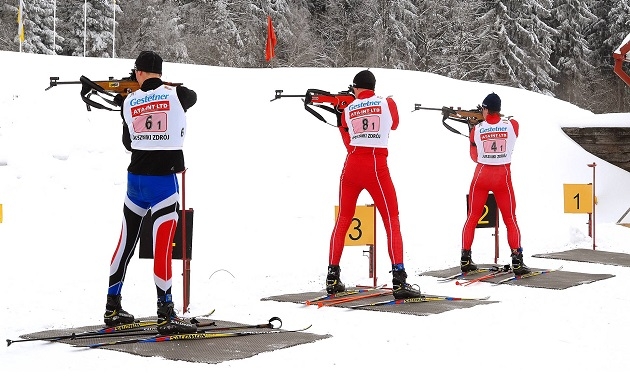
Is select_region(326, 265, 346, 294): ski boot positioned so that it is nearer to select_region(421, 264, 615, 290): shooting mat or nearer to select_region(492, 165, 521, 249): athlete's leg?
select_region(421, 264, 615, 290): shooting mat

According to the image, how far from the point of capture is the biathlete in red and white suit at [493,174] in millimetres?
9836

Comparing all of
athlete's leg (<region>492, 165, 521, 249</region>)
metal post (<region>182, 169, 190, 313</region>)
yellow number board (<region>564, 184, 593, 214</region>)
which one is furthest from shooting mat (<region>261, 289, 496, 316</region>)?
yellow number board (<region>564, 184, 593, 214</region>)

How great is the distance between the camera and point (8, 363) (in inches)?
200

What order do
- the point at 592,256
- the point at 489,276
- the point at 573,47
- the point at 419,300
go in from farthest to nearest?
the point at 573,47 → the point at 592,256 → the point at 489,276 → the point at 419,300

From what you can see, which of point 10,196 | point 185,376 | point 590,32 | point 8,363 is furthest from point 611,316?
point 590,32

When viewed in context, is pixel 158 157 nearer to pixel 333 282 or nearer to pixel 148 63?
pixel 148 63

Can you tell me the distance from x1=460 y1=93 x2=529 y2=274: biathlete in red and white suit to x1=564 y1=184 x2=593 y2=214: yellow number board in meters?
3.05

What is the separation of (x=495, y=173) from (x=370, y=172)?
241 centimetres

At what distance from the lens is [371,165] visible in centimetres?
798

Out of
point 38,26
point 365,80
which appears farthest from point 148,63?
point 38,26

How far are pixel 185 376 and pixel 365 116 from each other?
385 cm

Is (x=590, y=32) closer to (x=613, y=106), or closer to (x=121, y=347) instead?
(x=613, y=106)

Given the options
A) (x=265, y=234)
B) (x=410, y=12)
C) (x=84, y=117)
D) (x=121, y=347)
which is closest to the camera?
(x=121, y=347)

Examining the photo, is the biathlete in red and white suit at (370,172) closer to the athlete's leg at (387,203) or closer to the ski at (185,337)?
the athlete's leg at (387,203)
